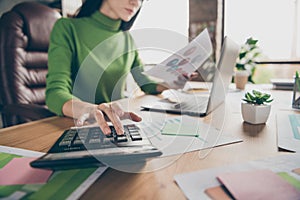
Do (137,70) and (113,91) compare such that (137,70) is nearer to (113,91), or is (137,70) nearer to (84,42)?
(113,91)

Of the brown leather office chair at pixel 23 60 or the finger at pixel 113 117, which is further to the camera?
the brown leather office chair at pixel 23 60

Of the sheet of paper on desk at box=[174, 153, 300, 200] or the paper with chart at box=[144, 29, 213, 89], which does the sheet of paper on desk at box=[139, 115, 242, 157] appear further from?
the paper with chart at box=[144, 29, 213, 89]

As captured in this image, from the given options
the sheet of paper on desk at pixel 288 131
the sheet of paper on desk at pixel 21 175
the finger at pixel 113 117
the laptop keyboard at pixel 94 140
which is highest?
the finger at pixel 113 117

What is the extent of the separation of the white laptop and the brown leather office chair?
47 cm

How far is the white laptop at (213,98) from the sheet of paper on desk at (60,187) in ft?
1.50

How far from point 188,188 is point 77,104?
1.71 feet

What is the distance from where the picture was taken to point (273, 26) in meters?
1.94

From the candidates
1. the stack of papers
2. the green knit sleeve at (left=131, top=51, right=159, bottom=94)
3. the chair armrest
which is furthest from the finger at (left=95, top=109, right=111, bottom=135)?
the green knit sleeve at (left=131, top=51, right=159, bottom=94)

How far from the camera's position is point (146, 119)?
2.48ft

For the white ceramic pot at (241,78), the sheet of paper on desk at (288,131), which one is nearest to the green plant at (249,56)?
the white ceramic pot at (241,78)

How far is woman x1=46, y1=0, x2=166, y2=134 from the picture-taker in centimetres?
96

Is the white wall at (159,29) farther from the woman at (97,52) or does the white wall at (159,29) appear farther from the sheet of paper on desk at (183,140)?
the sheet of paper on desk at (183,140)

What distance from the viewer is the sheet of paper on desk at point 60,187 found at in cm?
33

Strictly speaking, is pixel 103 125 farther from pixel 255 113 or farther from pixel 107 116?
pixel 255 113
